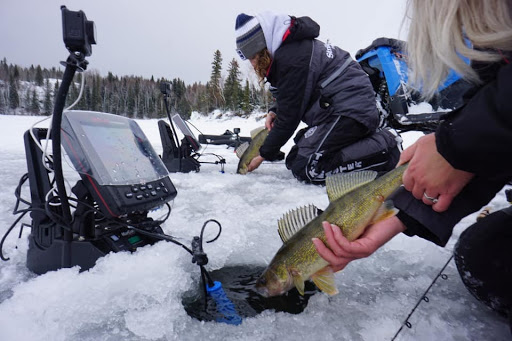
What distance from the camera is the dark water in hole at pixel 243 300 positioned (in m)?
1.27

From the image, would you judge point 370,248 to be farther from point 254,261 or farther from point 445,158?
point 254,261

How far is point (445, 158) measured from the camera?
0.93 m

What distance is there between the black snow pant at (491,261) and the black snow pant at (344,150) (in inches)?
91.0

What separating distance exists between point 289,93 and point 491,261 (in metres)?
2.63

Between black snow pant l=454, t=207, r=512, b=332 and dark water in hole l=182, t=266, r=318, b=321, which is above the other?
black snow pant l=454, t=207, r=512, b=332

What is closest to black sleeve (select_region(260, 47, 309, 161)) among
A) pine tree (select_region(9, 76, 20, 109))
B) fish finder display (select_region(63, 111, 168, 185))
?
fish finder display (select_region(63, 111, 168, 185))

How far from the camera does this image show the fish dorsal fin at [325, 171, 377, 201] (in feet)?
4.68

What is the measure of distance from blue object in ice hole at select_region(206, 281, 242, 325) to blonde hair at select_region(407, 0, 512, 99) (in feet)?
3.78

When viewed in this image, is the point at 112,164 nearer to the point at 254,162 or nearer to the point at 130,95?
the point at 254,162

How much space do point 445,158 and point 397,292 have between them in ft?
2.61

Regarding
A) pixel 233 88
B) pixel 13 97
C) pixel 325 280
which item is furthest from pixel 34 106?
pixel 325 280

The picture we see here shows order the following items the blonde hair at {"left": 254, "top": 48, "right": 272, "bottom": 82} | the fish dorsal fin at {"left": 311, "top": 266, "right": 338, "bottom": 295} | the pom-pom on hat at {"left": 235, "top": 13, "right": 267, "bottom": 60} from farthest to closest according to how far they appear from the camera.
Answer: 1. the blonde hair at {"left": 254, "top": 48, "right": 272, "bottom": 82}
2. the pom-pom on hat at {"left": 235, "top": 13, "right": 267, "bottom": 60}
3. the fish dorsal fin at {"left": 311, "top": 266, "right": 338, "bottom": 295}

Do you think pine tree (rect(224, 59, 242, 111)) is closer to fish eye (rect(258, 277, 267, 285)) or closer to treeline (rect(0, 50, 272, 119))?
treeline (rect(0, 50, 272, 119))

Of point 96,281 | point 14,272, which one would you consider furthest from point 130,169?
point 14,272
